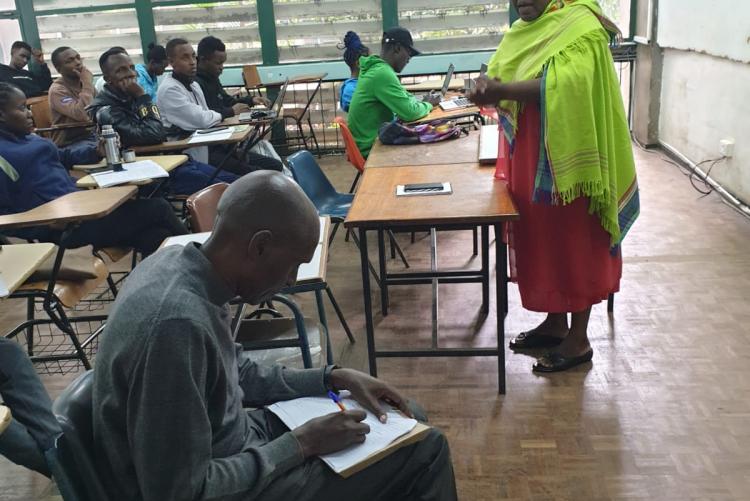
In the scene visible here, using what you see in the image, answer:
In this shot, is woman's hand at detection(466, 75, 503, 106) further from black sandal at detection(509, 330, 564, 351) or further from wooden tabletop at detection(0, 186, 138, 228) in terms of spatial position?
wooden tabletop at detection(0, 186, 138, 228)

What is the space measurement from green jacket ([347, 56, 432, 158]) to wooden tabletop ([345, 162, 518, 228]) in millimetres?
1032

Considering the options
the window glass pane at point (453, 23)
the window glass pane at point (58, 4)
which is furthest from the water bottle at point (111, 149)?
the window glass pane at point (58, 4)

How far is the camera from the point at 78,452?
1.05m

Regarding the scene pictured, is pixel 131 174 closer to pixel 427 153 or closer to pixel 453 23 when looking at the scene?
pixel 427 153

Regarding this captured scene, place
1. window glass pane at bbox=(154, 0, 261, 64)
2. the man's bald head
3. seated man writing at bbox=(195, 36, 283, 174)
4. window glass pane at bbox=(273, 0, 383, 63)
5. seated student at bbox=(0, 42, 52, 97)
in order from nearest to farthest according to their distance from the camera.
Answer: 1. the man's bald head
2. seated man writing at bbox=(195, 36, 283, 174)
3. seated student at bbox=(0, 42, 52, 97)
4. window glass pane at bbox=(273, 0, 383, 63)
5. window glass pane at bbox=(154, 0, 261, 64)

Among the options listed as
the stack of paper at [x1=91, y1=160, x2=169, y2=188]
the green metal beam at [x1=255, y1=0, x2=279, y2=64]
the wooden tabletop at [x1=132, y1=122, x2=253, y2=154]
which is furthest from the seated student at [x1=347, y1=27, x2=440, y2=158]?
the green metal beam at [x1=255, y1=0, x2=279, y2=64]

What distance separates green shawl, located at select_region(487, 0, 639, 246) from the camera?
229 cm

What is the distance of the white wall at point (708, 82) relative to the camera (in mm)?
4410

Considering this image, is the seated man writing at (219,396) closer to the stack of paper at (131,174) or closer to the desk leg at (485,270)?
the desk leg at (485,270)

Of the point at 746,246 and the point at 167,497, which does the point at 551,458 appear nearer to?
the point at 167,497

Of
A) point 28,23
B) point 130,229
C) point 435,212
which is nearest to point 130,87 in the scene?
point 130,229

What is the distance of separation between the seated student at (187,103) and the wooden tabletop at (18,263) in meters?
2.06

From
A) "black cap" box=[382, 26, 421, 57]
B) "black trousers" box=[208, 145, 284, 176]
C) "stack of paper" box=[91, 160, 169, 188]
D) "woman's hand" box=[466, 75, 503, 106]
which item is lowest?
"black trousers" box=[208, 145, 284, 176]

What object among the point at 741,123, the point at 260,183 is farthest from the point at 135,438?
the point at 741,123
